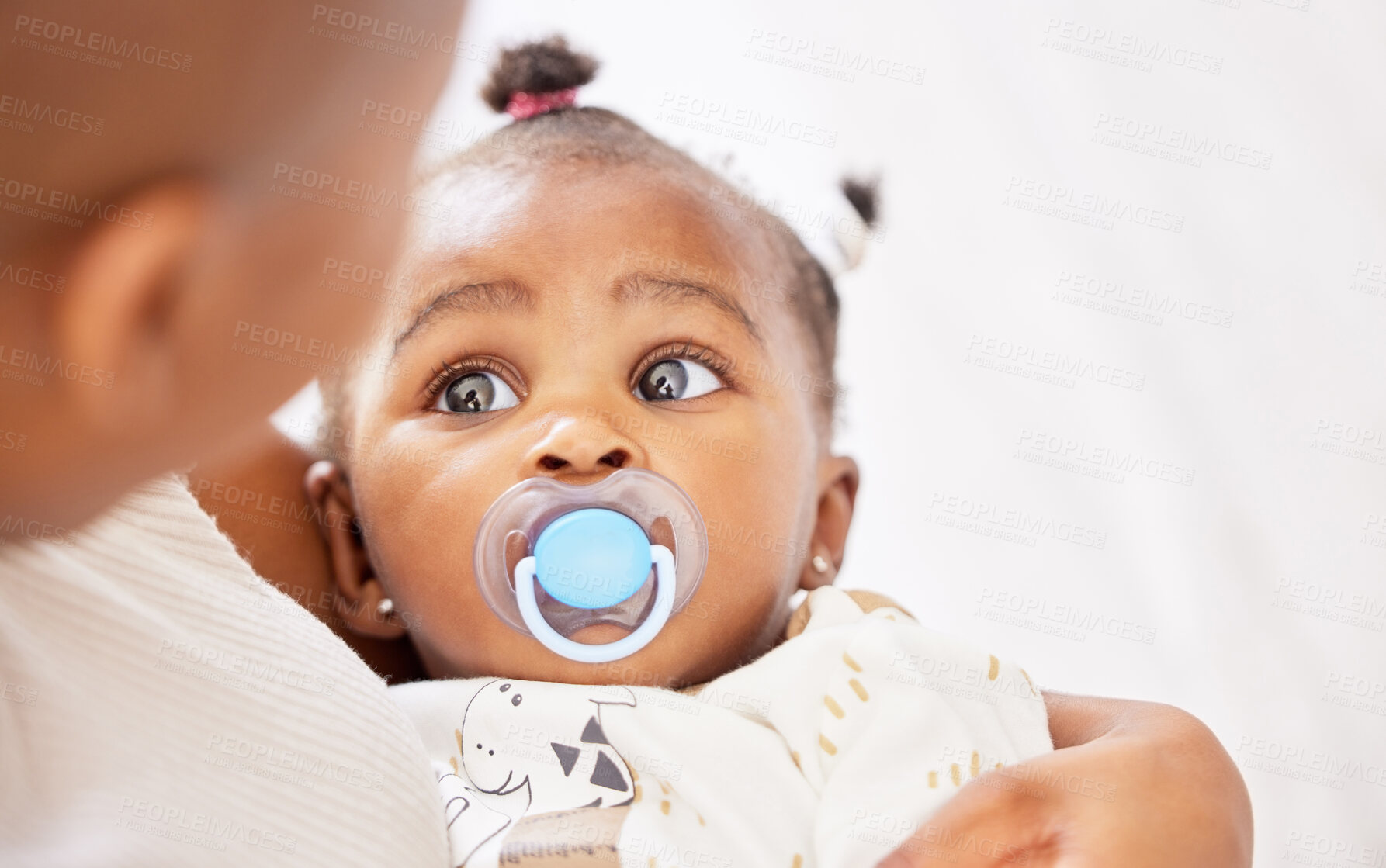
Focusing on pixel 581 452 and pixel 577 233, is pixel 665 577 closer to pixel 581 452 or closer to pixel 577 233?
pixel 581 452

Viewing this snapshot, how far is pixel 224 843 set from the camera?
A: 693 mm

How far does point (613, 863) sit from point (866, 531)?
0.69 m

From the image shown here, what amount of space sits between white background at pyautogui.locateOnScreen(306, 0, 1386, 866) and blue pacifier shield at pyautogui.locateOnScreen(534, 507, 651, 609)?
1.64ft

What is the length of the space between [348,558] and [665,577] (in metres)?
0.38

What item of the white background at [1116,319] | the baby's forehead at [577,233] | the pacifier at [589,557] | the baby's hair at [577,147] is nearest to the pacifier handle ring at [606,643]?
the pacifier at [589,557]

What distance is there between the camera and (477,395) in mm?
977

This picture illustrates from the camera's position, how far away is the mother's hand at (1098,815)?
732 millimetres

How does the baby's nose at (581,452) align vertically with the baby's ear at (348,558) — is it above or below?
above

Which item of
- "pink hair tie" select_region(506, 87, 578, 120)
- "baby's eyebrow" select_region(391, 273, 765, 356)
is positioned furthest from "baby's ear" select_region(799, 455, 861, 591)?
"pink hair tie" select_region(506, 87, 578, 120)

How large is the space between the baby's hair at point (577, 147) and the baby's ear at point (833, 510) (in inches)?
2.4

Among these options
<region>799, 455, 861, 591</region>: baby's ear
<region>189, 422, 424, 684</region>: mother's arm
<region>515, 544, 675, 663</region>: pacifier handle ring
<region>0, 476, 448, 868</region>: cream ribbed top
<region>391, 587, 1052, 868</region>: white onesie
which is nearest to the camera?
<region>0, 476, 448, 868</region>: cream ribbed top

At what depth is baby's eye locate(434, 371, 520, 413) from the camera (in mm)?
965

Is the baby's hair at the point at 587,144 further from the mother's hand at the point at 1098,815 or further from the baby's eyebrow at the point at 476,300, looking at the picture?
the mother's hand at the point at 1098,815

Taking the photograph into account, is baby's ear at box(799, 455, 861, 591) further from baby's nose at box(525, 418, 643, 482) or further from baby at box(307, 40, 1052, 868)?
baby's nose at box(525, 418, 643, 482)
